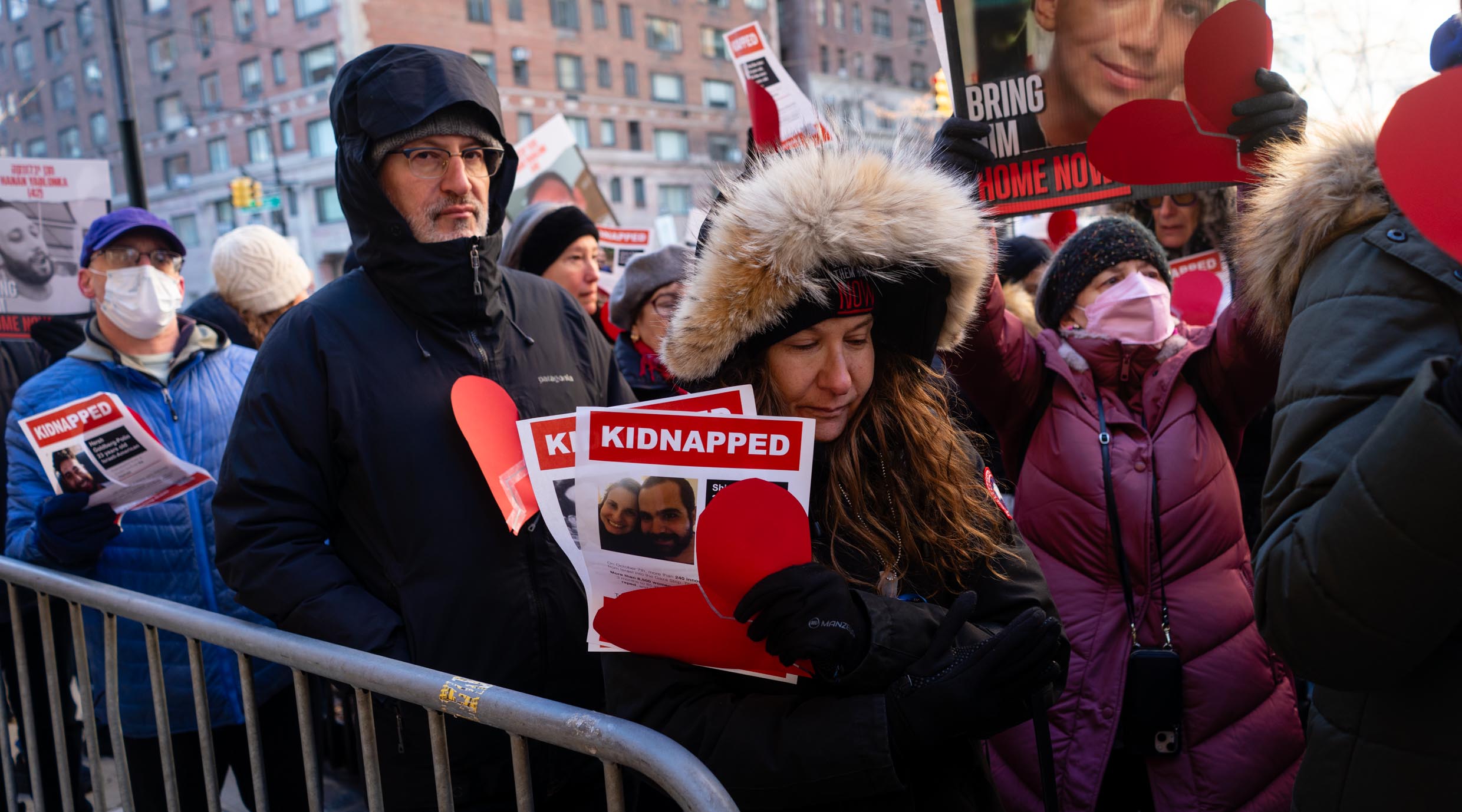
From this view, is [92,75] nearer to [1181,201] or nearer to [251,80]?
[251,80]

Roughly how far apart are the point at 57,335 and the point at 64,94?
5189 cm

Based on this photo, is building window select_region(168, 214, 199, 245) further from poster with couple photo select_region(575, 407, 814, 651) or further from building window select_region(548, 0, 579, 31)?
poster with couple photo select_region(575, 407, 814, 651)

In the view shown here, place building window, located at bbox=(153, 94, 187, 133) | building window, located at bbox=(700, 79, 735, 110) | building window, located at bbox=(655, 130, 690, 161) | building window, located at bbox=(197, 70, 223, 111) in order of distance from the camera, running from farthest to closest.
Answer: building window, located at bbox=(700, 79, 735, 110)
building window, located at bbox=(655, 130, 690, 161)
building window, located at bbox=(153, 94, 187, 133)
building window, located at bbox=(197, 70, 223, 111)

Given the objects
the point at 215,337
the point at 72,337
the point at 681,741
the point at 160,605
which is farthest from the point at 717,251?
the point at 72,337

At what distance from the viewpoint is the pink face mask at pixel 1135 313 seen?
2.76 metres

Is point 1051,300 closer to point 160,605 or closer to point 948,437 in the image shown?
point 948,437

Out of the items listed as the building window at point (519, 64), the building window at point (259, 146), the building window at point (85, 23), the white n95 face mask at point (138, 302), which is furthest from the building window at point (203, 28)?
the white n95 face mask at point (138, 302)

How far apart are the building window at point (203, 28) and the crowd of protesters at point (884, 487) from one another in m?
45.6

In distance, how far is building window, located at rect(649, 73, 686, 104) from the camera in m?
47.3

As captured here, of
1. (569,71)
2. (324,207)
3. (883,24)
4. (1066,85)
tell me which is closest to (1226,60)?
(1066,85)

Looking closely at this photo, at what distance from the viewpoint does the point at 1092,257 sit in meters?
2.96

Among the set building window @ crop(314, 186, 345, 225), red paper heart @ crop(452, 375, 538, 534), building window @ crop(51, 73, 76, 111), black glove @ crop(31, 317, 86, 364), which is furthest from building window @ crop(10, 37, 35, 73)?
red paper heart @ crop(452, 375, 538, 534)

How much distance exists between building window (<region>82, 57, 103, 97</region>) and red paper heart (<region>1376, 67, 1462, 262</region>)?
5346 centimetres

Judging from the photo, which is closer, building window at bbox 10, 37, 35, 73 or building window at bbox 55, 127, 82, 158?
building window at bbox 55, 127, 82, 158
